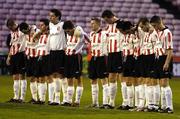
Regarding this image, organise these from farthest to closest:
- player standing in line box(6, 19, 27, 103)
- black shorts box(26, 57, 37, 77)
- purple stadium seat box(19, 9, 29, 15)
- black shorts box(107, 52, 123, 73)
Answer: purple stadium seat box(19, 9, 29, 15) → player standing in line box(6, 19, 27, 103) → black shorts box(26, 57, 37, 77) → black shorts box(107, 52, 123, 73)

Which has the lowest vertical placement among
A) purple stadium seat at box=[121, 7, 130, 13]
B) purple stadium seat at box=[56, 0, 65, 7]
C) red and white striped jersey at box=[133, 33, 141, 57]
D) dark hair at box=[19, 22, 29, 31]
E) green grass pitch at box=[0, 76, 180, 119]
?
green grass pitch at box=[0, 76, 180, 119]

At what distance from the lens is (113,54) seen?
1781cm

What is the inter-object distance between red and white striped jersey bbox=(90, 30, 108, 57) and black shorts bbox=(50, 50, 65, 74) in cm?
87

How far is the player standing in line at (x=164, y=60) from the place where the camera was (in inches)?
644

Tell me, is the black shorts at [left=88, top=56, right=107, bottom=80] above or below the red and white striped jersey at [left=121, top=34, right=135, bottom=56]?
below

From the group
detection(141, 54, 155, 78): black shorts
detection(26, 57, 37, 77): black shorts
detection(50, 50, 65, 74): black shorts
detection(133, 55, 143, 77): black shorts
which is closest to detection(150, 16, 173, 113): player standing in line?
detection(141, 54, 155, 78): black shorts

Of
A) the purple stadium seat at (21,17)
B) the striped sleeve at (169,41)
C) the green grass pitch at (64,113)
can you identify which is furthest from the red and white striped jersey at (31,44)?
the purple stadium seat at (21,17)

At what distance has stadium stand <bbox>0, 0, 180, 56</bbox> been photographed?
3875 cm

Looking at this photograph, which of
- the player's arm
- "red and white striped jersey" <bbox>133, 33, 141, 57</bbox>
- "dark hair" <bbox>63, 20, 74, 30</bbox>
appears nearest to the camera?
the player's arm

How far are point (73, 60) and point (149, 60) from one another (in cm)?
204

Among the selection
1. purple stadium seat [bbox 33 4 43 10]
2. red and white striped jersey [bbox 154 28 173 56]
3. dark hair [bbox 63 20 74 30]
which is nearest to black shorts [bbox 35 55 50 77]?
dark hair [bbox 63 20 74 30]

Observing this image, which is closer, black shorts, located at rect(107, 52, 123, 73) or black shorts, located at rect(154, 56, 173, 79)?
black shorts, located at rect(154, 56, 173, 79)

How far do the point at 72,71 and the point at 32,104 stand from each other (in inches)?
57.1

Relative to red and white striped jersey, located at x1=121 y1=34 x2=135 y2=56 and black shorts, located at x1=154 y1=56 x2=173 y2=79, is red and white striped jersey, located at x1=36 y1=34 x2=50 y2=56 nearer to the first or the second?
red and white striped jersey, located at x1=121 y1=34 x2=135 y2=56
